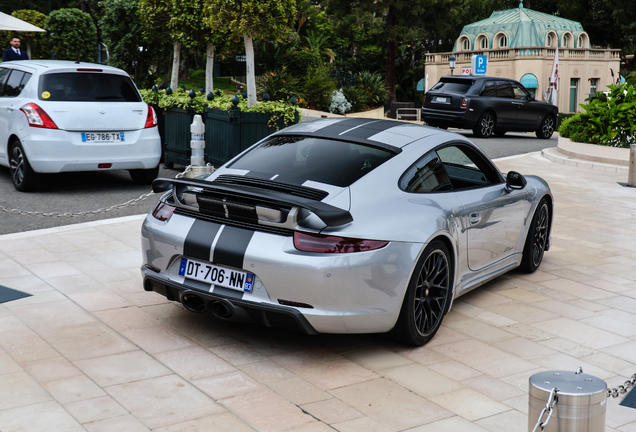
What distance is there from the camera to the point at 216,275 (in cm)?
439

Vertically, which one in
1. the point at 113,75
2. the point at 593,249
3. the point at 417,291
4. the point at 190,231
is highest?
the point at 113,75

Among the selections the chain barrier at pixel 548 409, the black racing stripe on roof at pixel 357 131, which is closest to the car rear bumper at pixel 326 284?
the black racing stripe on roof at pixel 357 131

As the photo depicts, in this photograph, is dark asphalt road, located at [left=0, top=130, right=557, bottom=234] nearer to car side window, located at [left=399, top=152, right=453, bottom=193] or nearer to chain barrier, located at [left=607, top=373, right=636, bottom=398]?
car side window, located at [left=399, top=152, right=453, bottom=193]

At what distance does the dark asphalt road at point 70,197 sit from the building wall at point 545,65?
3831 cm

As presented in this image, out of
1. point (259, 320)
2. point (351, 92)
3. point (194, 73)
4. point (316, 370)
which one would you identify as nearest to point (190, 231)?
point (259, 320)

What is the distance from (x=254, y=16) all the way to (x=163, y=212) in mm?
11565

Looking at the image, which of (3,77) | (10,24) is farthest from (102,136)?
(10,24)

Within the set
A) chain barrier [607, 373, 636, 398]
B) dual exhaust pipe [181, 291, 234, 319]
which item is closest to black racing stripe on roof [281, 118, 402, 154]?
dual exhaust pipe [181, 291, 234, 319]

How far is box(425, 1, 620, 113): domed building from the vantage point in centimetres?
4631

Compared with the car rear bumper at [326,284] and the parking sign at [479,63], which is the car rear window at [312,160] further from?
the parking sign at [479,63]

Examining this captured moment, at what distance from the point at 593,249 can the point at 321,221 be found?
4963 mm

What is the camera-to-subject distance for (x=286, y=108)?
1120cm

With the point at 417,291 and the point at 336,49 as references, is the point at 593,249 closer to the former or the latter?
the point at 417,291

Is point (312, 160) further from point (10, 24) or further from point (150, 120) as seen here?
point (10, 24)
